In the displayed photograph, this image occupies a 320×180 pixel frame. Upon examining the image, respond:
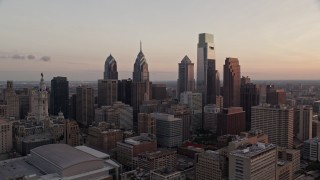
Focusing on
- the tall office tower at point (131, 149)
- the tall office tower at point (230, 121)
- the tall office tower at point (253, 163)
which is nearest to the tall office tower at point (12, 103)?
the tall office tower at point (131, 149)

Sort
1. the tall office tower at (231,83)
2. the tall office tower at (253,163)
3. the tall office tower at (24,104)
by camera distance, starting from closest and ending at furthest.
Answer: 1. the tall office tower at (253,163)
2. the tall office tower at (231,83)
3. the tall office tower at (24,104)

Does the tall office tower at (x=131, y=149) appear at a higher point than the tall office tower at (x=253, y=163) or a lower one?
lower

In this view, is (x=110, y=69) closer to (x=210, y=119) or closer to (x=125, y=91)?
(x=125, y=91)

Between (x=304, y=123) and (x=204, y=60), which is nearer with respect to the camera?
(x=304, y=123)

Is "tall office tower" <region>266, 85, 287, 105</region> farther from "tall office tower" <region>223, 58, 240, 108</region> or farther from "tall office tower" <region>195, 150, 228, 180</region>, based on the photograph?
"tall office tower" <region>195, 150, 228, 180</region>

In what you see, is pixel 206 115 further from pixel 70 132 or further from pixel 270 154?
pixel 270 154

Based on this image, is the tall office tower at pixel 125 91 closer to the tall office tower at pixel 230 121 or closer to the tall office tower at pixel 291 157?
the tall office tower at pixel 230 121

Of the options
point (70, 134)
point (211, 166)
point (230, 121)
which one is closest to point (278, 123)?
point (230, 121)
